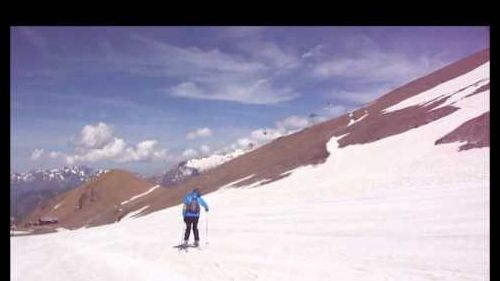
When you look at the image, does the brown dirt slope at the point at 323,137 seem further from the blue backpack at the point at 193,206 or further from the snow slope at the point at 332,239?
the blue backpack at the point at 193,206

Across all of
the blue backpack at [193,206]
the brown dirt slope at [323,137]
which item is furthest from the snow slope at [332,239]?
the brown dirt slope at [323,137]

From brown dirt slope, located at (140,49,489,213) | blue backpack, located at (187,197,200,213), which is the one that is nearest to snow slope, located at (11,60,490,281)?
blue backpack, located at (187,197,200,213)

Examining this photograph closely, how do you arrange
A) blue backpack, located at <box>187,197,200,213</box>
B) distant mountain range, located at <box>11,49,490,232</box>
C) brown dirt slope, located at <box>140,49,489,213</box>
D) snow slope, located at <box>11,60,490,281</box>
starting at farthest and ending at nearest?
brown dirt slope, located at <box>140,49,489,213</box>
distant mountain range, located at <box>11,49,490,232</box>
blue backpack, located at <box>187,197,200,213</box>
snow slope, located at <box>11,60,490,281</box>

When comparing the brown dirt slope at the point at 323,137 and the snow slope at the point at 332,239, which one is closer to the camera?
the snow slope at the point at 332,239

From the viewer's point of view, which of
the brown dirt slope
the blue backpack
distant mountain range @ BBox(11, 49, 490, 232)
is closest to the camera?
the blue backpack

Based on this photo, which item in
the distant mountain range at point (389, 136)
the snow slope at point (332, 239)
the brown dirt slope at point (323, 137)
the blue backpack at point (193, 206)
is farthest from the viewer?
the brown dirt slope at point (323, 137)

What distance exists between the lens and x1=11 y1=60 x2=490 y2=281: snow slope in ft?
47.4

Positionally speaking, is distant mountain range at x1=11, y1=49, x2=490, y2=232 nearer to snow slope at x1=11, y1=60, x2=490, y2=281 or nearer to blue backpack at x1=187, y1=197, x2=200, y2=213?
snow slope at x1=11, y1=60, x2=490, y2=281

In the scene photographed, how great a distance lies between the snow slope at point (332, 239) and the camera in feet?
47.4

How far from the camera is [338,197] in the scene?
110 ft

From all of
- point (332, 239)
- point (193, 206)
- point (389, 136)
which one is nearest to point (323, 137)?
point (389, 136)

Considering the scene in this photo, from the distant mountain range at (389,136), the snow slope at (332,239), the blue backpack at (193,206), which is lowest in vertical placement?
the snow slope at (332,239)

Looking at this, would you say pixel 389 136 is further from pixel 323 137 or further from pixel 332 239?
pixel 332 239
